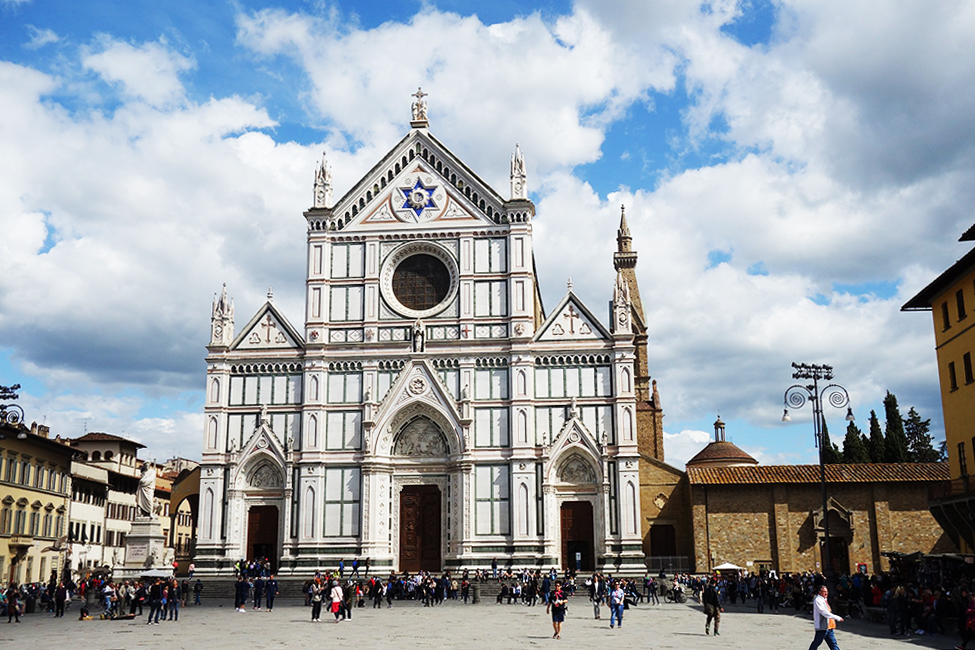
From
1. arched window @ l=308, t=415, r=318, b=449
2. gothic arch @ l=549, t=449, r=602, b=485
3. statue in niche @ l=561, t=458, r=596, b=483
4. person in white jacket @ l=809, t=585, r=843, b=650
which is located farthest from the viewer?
arched window @ l=308, t=415, r=318, b=449

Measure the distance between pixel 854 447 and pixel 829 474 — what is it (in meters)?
17.9

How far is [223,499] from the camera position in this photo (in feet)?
144

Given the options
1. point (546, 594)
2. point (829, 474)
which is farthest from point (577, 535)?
point (829, 474)

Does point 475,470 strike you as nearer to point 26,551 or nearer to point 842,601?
point 842,601

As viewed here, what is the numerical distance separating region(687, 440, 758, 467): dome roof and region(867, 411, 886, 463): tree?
→ 30.1 ft

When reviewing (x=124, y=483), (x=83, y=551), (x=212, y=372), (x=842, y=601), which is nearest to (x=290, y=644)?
(x=842, y=601)

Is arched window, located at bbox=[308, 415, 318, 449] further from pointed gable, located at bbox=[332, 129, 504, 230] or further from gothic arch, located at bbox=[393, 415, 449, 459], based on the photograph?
pointed gable, located at bbox=[332, 129, 504, 230]

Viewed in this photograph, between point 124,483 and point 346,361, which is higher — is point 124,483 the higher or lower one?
the lower one

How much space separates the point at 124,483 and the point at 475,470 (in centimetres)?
3293

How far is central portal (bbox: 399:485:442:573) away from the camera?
143 feet

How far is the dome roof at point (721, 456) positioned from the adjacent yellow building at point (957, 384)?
1255 inches

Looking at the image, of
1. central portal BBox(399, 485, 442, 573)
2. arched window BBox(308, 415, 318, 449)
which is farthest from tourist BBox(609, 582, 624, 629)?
arched window BBox(308, 415, 318, 449)

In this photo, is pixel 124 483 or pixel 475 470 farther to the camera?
pixel 124 483

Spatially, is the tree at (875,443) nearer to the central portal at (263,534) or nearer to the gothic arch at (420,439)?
the gothic arch at (420,439)
